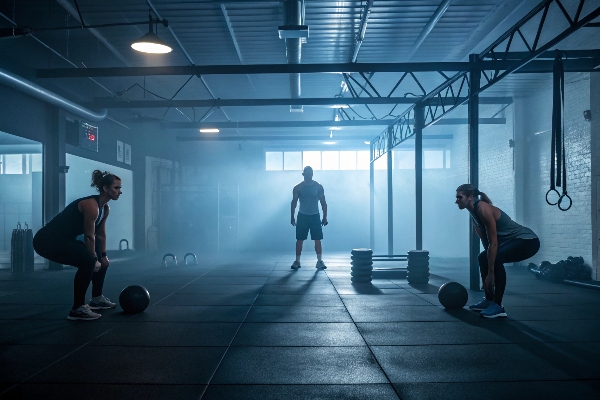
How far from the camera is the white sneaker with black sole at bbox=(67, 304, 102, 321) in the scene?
436 centimetres

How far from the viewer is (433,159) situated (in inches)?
685

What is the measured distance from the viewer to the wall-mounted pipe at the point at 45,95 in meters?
6.79

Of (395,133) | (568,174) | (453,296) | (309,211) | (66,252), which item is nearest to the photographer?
(66,252)

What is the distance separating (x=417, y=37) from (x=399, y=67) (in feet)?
2.63

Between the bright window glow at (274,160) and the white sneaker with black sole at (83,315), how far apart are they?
13613mm

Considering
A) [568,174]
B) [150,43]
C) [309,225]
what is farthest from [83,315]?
[568,174]

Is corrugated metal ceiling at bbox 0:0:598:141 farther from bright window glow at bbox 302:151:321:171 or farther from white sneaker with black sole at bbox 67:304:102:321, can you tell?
bright window glow at bbox 302:151:321:171

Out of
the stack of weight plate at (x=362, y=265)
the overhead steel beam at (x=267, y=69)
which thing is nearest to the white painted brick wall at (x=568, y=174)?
the overhead steel beam at (x=267, y=69)

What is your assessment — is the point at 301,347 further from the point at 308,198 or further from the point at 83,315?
the point at 308,198

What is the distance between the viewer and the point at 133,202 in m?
13.9

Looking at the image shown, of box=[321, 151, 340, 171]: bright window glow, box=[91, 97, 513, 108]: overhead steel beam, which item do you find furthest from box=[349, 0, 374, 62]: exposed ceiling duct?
box=[321, 151, 340, 171]: bright window glow

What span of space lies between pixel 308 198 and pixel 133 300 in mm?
4709

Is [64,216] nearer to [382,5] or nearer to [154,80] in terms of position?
[382,5]

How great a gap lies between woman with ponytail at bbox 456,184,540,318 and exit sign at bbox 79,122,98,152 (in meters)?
8.45
